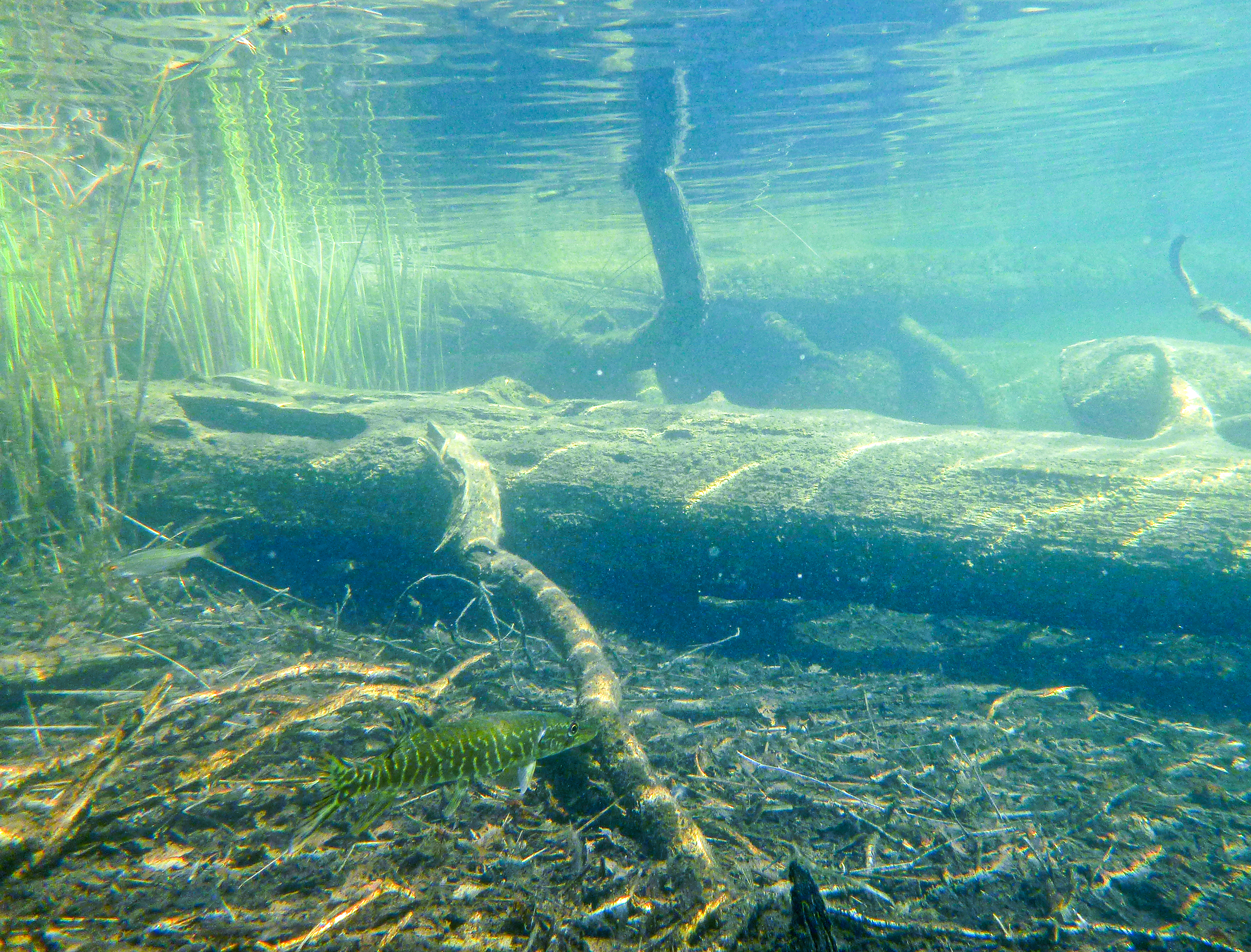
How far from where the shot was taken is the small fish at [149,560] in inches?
161

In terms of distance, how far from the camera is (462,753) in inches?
88.1

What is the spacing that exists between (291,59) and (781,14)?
30.1ft

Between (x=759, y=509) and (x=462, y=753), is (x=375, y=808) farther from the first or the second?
(x=759, y=509)

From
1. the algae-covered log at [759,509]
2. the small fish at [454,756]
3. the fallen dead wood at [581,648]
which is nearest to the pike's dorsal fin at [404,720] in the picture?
the small fish at [454,756]

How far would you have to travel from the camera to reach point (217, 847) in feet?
8.35

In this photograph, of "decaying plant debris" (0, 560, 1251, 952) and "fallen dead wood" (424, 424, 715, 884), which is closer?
"decaying plant debris" (0, 560, 1251, 952)

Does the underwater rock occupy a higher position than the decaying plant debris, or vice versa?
the underwater rock

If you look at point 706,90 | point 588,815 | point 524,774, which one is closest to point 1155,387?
point 706,90

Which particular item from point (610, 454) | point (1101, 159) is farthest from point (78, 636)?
point (1101, 159)

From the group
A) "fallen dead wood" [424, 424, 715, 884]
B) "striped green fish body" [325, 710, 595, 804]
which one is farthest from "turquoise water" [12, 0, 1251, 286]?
"striped green fish body" [325, 710, 595, 804]

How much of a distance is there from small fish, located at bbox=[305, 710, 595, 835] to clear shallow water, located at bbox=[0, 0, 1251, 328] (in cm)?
1135

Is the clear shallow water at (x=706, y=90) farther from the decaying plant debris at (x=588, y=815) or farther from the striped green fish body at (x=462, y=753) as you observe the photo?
the striped green fish body at (x=462, y=753)

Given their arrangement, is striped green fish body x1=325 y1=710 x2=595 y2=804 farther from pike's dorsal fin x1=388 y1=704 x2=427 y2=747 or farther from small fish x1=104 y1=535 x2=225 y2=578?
small fish x1=104 y1=535 x2=225 y2=578

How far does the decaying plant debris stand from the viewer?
7.29 ft
